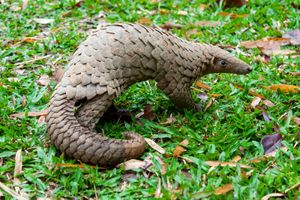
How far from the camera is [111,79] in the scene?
3.41 meters

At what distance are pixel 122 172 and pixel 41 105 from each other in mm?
1189

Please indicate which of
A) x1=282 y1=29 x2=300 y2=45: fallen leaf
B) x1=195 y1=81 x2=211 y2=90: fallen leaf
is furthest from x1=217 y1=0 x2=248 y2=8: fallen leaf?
x1=195 y1=81 x2=211 y2=90: fallen leaf

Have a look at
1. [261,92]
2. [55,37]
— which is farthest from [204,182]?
[55,37]

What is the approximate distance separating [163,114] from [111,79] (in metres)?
0.69

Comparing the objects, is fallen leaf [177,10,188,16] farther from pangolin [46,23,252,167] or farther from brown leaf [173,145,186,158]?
brown leaf [173,145,186,158]

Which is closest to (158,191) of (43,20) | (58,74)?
(58,74)

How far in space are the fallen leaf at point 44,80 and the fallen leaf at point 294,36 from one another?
2.53m

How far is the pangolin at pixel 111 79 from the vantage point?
317 centimetres

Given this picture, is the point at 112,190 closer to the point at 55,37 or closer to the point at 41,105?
the point at 41,105

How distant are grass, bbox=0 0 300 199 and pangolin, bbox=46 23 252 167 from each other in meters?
0.14

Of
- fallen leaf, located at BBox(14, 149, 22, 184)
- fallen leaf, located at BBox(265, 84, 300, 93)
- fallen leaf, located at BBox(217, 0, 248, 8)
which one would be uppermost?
fallen leaf, located at BBox(217, 0, 248, 8)

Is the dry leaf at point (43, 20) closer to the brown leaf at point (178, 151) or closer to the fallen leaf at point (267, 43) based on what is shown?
the fallen leaf at point (267, 43)

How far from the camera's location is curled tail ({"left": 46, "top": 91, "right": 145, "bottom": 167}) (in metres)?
3.13

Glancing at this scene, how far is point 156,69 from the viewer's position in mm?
3635
